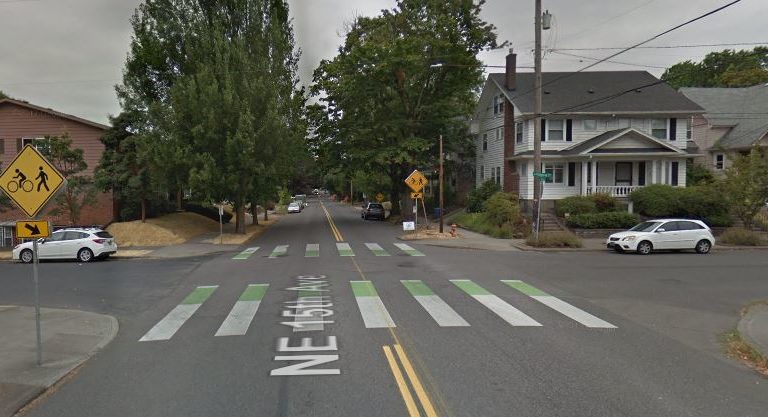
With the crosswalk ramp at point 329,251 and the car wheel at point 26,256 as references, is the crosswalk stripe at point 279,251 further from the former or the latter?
the car wheel at point 26,256

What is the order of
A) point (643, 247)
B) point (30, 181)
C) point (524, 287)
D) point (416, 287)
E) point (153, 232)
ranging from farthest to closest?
point (153, 232) < point (643, 247) < point (524, 287) < point (416, 287) < point (30, 181)

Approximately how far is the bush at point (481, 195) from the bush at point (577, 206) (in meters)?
7.99

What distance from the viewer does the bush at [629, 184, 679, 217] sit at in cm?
2892

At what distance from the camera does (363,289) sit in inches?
495

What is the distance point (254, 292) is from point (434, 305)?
4363mm

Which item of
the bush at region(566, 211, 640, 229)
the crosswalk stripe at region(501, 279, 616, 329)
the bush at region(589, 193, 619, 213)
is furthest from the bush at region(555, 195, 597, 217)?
the crosswalk stripe at region(501, 279, 616, 329)

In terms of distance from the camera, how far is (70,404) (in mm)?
5652

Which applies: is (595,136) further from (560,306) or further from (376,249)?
(560,306)

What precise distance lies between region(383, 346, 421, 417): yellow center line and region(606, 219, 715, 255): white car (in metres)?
17.1

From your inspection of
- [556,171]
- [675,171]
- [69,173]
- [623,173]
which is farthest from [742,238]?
[69,173]

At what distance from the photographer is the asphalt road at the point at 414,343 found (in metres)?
5.52

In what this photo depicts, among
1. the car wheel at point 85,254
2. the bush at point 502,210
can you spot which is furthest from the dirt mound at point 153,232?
the bush at point 502,210

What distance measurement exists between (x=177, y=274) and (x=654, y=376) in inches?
543

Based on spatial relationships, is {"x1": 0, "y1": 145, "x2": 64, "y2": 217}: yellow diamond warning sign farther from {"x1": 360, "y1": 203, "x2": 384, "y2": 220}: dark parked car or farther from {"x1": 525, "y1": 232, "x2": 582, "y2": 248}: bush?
{"x1": 360, "y1": 203, "x2": 384, "y2": 220}: dark parked car
